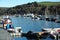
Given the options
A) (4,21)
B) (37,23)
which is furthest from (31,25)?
(4,21)

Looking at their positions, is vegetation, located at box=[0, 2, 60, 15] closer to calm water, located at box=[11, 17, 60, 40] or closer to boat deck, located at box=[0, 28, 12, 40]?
calm water, located at box=[11, 17, 60, 40]

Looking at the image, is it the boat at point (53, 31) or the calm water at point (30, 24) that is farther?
the calm water at point (30, 24)

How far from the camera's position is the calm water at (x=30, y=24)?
215 inches

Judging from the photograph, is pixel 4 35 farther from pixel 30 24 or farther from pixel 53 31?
pixel 53 31

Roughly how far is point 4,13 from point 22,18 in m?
0.49

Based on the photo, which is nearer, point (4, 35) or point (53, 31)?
point (53, 31)

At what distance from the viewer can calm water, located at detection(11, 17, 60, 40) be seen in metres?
5.46

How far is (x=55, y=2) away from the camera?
17.7ft

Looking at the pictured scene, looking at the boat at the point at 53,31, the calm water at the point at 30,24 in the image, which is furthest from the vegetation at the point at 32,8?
the boat at the point at 53,31

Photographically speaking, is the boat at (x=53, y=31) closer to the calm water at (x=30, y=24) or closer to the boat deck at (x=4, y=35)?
the calm water at (x=30, y=24)

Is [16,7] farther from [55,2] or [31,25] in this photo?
[55,2]

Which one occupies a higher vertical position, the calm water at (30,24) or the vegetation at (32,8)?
the vegetation at (32,8)

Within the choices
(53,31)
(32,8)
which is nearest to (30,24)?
(32,8)

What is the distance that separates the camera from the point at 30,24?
5551mm
